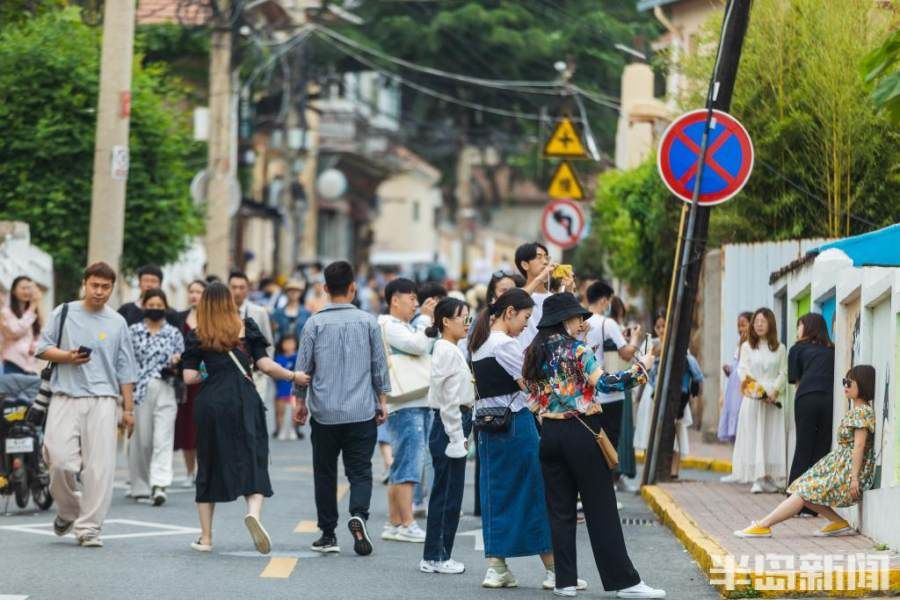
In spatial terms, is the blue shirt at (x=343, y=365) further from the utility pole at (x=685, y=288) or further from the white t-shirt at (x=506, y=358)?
the utility pole at (x=685, y=288)

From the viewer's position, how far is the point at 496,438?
11836mm

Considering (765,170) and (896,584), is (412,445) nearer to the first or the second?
(896,584)

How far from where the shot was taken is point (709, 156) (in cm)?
1647

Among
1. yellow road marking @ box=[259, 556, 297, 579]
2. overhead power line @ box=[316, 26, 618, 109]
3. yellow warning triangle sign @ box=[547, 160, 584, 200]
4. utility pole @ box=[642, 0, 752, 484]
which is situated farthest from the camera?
overhead power line @ box=[316, 26, 618, 109]

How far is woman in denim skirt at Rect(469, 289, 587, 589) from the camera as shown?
1165 cm

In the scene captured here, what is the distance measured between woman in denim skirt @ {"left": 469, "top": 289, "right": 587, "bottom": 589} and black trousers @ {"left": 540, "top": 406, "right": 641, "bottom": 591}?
1.28ft

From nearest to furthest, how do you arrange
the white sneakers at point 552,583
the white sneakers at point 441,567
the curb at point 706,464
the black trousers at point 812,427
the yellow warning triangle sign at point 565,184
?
the white sneakers at point 552,583 < the white sneakers at point 441,567 < the black trousers at point 812,427 < the curb at point 706,464 < the yellow warning triangle sign at point 565,184

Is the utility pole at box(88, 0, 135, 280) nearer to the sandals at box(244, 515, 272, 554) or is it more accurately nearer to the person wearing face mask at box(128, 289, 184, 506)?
the person wearing face mask at box(128, 289, 184, 506)

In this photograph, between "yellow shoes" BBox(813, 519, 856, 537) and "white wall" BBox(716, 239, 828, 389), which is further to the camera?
"white wall" BBox(716, 239, 828, 389)

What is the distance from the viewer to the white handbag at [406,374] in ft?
48.5

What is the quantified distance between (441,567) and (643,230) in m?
16.1

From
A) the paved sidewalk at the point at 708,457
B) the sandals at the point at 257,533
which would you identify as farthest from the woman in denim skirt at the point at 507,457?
the paved sidewalk at the point at 708,457

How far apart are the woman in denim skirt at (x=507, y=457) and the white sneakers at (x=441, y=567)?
1.86 feet

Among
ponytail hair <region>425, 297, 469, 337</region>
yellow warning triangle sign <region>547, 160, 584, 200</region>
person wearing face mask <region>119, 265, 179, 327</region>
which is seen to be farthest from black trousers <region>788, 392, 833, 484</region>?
yellow warning triangle sign <region>547, 160, 584, 200</region>
